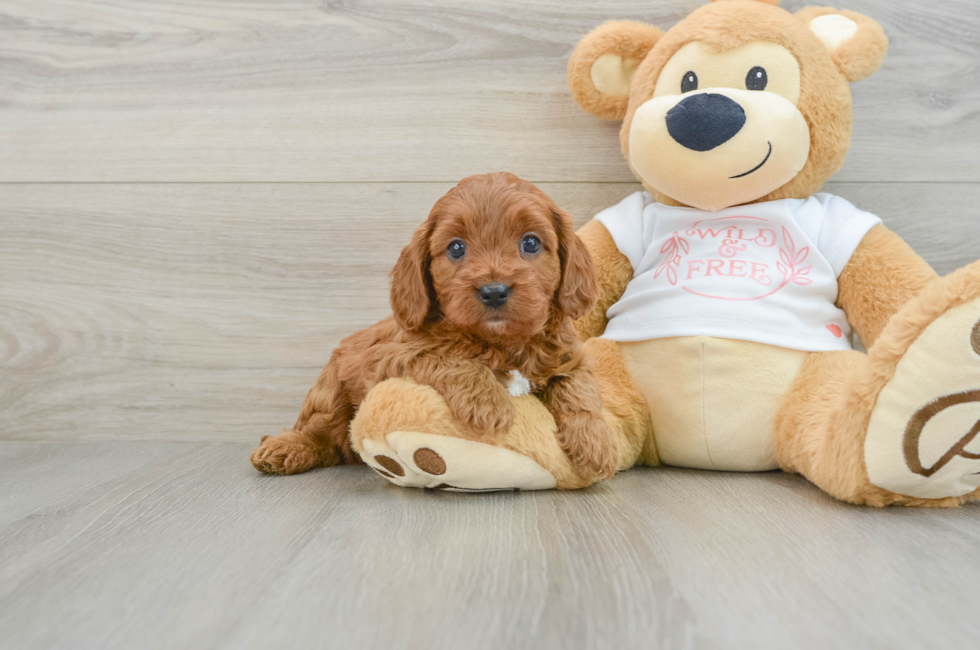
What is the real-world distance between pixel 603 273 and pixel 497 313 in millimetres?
393

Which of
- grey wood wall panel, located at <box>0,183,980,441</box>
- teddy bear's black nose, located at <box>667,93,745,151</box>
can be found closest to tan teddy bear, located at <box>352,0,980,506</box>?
teddy bear's black nose, located at <box>667,93,745,151</box>

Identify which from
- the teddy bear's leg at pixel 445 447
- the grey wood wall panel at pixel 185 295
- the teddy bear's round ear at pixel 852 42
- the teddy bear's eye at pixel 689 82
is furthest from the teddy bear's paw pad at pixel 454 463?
the teddy bear's round ear at pixel 852 42

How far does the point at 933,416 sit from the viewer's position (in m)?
0.79

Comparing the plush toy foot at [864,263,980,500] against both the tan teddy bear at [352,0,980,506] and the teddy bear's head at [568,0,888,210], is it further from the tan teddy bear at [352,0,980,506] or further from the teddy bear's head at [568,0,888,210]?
the teddy bear's head at [568,0,888,210]

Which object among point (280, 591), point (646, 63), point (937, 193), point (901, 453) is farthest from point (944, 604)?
point (937, 193)

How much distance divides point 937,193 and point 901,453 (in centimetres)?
76

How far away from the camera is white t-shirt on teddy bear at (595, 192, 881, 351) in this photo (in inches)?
41.3

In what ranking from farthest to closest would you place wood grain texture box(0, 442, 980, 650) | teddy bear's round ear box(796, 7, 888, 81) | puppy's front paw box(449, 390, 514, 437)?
teddy bear's round ear box(796, 7, 888, 81) → puppy's front paw box(449, 390, 514, 437) → wood grain texture box(0, 442, 980, 650)

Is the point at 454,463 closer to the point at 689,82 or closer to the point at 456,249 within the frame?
the point at 456,249

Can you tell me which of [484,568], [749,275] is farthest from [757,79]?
[484,568]

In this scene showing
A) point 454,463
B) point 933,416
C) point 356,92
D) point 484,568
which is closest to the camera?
point 484,568

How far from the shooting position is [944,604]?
0.60 metres

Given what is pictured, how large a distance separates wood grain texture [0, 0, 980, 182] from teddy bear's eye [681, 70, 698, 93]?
270mm

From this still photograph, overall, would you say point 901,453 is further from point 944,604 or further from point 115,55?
point 115,55
